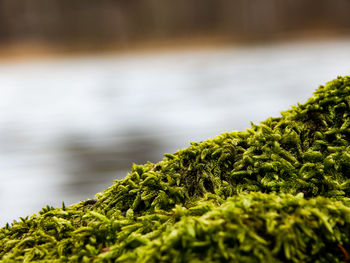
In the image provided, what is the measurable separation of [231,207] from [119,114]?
11267mm

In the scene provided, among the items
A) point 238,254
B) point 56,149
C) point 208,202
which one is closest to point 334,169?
point 208,202

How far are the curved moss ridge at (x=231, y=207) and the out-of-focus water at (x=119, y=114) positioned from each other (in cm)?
490

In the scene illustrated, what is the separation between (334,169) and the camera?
1479 mm

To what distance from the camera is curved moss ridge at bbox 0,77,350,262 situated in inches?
43.1

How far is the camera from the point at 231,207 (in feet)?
3.81

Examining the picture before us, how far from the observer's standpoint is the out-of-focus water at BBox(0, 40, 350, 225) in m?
7.23

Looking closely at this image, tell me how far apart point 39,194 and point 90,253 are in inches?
231

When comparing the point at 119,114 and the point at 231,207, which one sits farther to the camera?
the point at 119,114

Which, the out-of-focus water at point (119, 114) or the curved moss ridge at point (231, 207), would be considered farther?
the out-of-focus water at point (119, 114)

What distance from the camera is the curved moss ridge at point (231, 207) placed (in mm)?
1094

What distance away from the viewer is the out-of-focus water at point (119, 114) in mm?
7234

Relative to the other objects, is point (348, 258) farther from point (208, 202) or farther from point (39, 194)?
point (39, 194)

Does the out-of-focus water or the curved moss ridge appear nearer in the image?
the curved moss ridge

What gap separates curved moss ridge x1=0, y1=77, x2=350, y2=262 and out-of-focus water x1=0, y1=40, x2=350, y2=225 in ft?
16.1
